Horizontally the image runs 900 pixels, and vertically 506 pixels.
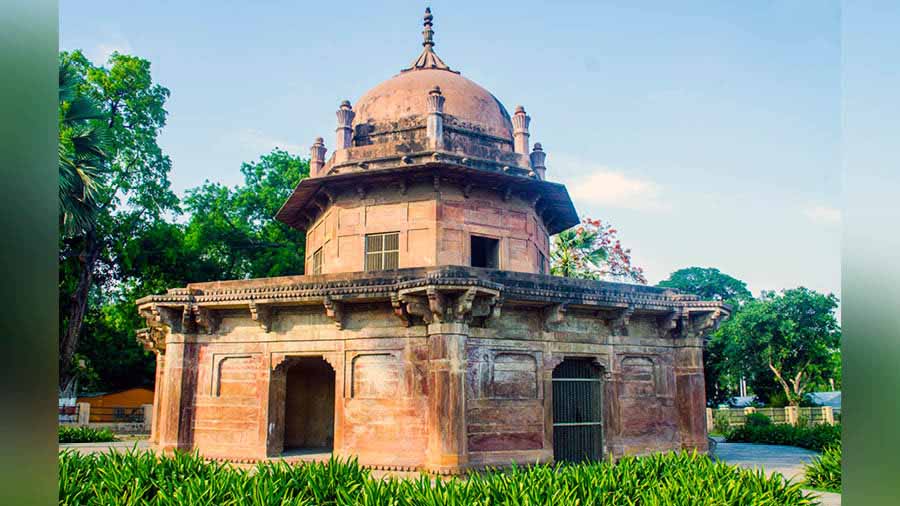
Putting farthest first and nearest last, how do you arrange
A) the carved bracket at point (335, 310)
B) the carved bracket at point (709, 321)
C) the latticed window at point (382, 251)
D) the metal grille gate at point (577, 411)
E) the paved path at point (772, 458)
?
the latticed window at point (382, 251), the paved path at point (772, 458), the carved bracket at point (709, 321), the metal grille gate at point (577, 411), the carved bracket at point (335, 310)

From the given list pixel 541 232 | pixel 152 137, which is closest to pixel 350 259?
pixel 541 232

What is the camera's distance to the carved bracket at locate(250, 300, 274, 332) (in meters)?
14.1

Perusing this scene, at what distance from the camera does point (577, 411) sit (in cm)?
1450

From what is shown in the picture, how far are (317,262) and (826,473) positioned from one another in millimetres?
13297

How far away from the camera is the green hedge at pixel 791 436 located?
70.0 ft

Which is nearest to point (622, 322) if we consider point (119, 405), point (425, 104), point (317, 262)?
point (425, 104)

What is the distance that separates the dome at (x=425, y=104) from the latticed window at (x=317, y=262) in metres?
3.95

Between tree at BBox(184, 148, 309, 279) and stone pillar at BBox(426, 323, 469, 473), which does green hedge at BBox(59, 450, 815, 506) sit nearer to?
stone pillar at BBox(426, 323, 469, 473)

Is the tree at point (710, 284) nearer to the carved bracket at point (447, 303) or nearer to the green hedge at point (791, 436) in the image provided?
the green hedge at point (791, 436)

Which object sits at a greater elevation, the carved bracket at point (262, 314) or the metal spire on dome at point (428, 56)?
the metal spire on dome at point (428, 56)

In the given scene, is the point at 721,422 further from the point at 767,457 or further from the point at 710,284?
the point at 710,284

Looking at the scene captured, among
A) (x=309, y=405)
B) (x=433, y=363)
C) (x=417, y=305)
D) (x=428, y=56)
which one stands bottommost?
(x=309, y=405)

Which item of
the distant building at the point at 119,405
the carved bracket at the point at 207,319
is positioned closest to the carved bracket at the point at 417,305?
the carved bracket at the point at 207,319

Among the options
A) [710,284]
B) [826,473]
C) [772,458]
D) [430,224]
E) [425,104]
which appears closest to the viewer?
[826,473]
